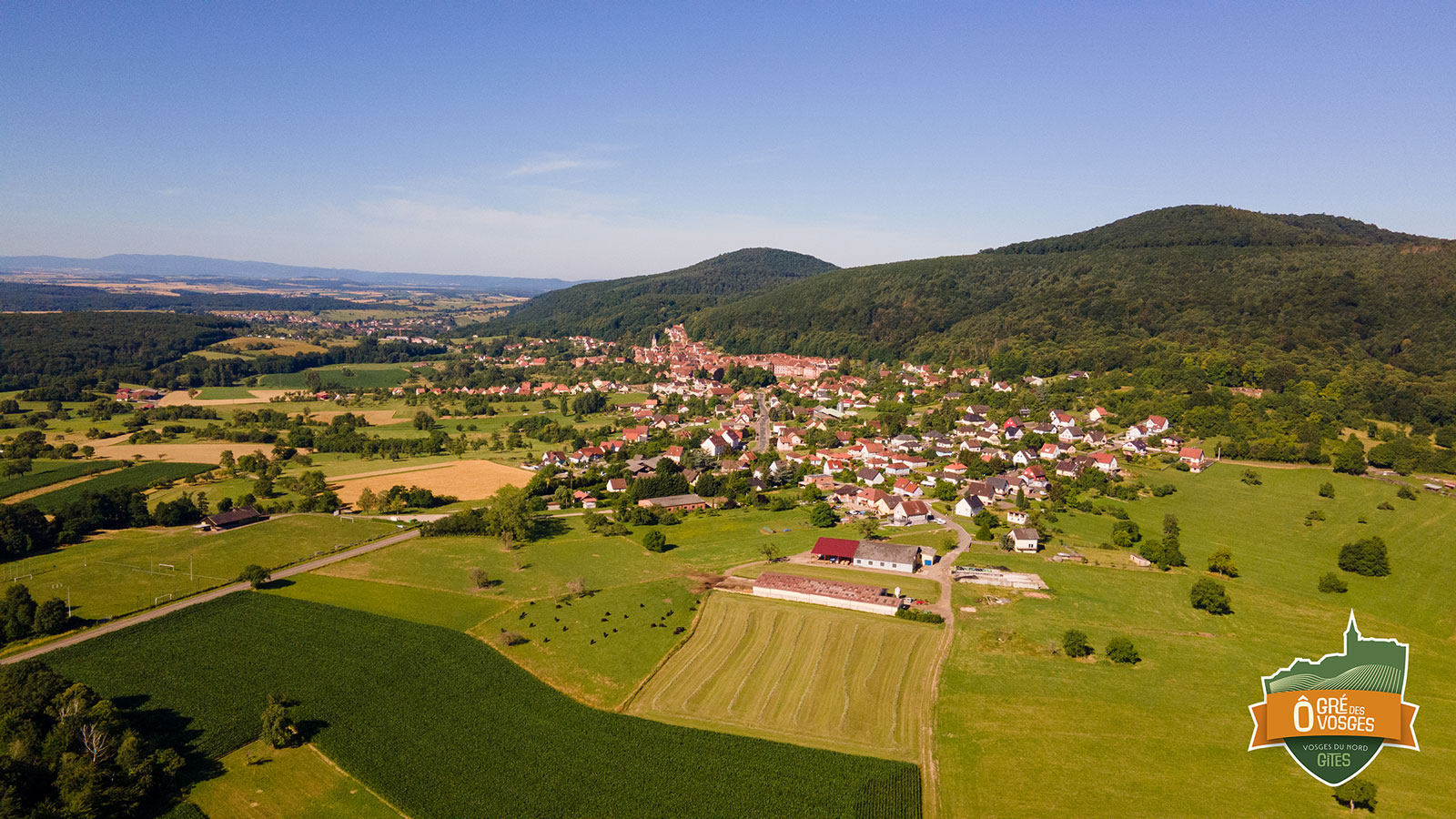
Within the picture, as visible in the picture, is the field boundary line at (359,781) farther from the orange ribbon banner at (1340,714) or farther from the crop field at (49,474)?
the crop field at (49,474)

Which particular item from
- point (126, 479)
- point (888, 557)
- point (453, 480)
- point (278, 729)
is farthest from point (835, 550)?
point (126, 479)

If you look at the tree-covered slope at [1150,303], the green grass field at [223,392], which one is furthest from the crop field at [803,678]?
the green grass field at [223,392]

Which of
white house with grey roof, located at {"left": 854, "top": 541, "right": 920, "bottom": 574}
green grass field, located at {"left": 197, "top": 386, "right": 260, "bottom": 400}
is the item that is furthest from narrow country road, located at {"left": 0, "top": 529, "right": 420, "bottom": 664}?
green grass field, located at {"left": 197, "top": 386, "right": 260, "bottom": 400}

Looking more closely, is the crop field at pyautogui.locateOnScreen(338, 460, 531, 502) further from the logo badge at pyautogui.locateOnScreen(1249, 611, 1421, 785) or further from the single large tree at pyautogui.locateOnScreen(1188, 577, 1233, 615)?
the logo badge at pyautogui.locateOnScreen(1249, 611, 1421, 785)

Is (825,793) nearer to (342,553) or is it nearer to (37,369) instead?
(342,553)

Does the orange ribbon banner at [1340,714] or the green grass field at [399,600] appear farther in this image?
the green grass field at [399,600]

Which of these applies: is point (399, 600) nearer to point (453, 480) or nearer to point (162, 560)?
point (162, 560)
